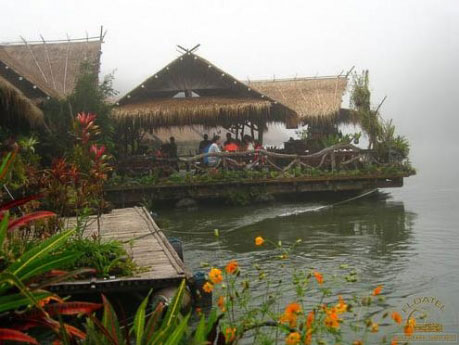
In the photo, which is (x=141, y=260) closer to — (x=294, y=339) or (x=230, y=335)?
(x=230, y=335)

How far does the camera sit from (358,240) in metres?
9.82

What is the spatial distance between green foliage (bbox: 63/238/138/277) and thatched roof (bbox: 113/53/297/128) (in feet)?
37.5

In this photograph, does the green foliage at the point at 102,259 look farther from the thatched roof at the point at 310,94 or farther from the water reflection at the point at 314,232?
the thatched roof at the point at 310,94

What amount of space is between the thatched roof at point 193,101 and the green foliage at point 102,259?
1143cm

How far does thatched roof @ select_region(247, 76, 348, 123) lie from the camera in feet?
63.5

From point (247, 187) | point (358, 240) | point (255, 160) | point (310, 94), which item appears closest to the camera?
point (358, 240)

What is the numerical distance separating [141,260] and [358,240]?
5.05 metres

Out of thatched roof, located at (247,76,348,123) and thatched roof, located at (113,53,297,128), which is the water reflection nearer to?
thatched roof, located at (113,53,297,128)

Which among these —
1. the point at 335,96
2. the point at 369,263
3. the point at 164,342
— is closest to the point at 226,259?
the point at 369,263

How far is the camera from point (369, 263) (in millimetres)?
7871

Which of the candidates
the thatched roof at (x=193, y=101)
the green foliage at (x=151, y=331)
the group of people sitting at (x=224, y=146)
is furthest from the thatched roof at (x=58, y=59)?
the green foliage at (x=151, y=331)

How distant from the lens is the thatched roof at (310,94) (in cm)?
1936

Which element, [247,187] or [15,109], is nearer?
[15,109]

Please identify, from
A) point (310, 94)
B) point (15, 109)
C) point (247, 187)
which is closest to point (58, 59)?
point (310, 94)
